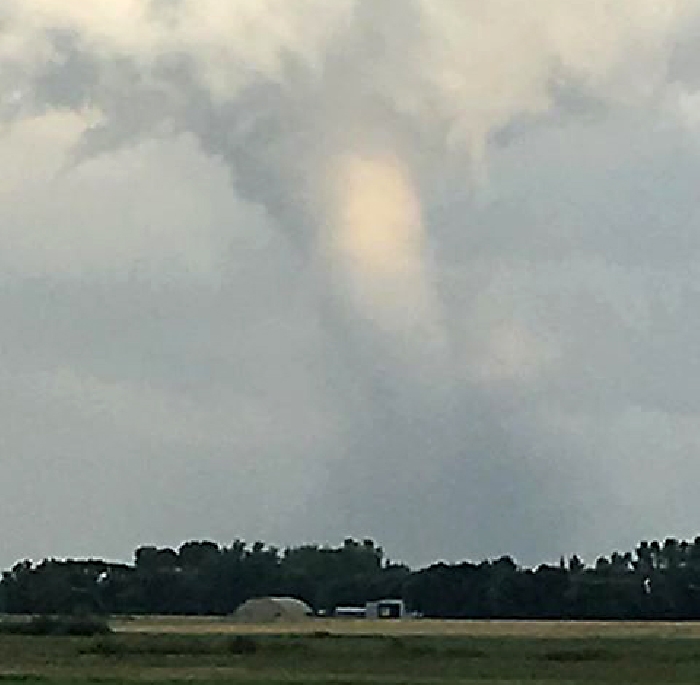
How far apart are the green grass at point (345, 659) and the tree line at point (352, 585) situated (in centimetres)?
5226

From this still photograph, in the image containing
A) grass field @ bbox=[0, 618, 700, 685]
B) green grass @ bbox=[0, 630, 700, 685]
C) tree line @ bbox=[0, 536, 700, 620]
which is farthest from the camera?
tree line @ bbox=[0, 536, 700, 620]

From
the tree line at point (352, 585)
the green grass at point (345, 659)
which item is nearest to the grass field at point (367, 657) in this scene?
the green grass at point (345, 659)

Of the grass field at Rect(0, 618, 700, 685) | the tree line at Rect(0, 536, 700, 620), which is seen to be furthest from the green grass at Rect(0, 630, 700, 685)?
the tree line at Rect(0, 536, 700, 620)

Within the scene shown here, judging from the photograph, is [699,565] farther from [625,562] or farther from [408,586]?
[408,586]

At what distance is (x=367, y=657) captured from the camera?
73.4m

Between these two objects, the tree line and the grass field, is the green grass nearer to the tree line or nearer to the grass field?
the grass field

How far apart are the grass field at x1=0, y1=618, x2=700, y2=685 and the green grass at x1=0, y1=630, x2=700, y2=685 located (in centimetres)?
4

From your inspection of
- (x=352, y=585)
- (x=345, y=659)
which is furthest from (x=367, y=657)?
(x=352, y=585)

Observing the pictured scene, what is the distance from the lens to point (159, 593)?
17725 centimetres

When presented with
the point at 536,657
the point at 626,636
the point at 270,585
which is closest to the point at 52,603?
the point at 270,585

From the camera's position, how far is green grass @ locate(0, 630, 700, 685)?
56812 millimetres

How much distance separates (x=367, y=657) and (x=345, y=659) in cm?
218

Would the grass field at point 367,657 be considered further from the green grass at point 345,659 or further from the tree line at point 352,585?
the tree line at point 352,585

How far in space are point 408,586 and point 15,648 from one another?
87553 mm
